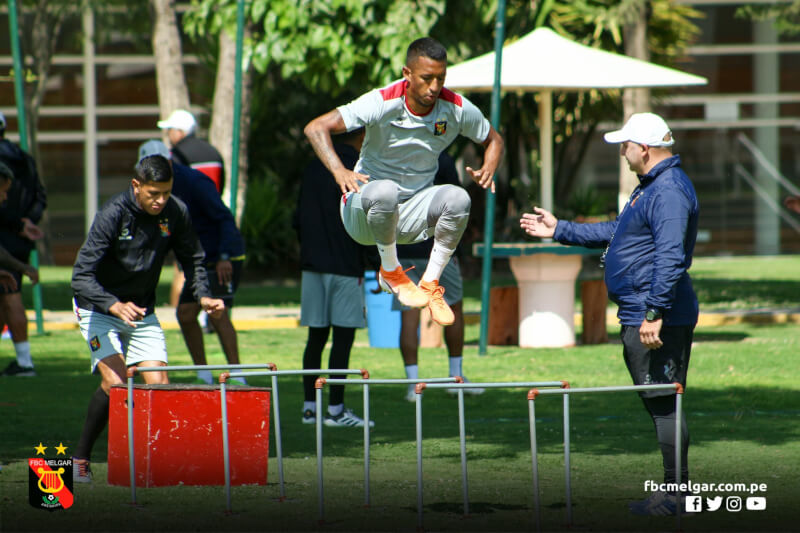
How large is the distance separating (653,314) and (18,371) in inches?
266

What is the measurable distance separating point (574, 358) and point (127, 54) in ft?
59.4

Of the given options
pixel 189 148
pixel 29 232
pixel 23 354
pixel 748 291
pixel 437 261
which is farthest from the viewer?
pixel 748 291

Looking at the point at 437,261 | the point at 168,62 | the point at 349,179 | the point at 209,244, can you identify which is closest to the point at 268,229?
the point at 168,62

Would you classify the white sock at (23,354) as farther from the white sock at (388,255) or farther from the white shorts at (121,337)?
the white sock at (388,255)

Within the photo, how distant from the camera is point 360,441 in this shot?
857 centimetres

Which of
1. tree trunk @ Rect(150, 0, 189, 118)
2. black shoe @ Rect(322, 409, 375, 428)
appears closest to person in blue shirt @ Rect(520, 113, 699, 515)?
black shoe @ Rect(322, 409, 375, 428)

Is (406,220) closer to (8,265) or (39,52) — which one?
(8,265)

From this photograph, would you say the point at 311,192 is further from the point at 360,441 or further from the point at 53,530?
the point at 53,530

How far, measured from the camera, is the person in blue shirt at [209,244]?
9828 millimetres

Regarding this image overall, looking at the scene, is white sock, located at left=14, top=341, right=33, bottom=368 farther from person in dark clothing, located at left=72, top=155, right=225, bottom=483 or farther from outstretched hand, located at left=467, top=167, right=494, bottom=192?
outstretched hand, located at left=467, top=167, right=494, bottom=192

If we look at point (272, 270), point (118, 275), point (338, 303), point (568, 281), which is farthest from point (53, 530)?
point (272, 270)

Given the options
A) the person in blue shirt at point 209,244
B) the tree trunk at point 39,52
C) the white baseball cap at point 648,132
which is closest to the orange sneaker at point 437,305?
the white baseball cap at point 648,132

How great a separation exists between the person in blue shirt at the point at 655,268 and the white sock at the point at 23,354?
6287mm

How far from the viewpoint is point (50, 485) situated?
19.9 feet
